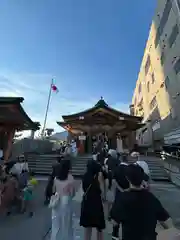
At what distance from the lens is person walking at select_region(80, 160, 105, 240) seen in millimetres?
3418

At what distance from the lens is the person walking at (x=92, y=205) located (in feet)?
11.2

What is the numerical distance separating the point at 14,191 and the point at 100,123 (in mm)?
15080

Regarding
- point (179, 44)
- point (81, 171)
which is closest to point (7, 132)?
point (81, 171)

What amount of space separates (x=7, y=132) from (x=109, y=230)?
42.4ft

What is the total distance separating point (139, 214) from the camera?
200cm

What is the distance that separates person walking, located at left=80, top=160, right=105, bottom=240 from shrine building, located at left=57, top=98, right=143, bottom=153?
15.9m

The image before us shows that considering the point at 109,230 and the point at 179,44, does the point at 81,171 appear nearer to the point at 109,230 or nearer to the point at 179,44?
the point at 109,230

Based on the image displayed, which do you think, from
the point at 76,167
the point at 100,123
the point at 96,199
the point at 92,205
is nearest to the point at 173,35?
the point at 100,123

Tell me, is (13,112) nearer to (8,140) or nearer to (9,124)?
(9,124)

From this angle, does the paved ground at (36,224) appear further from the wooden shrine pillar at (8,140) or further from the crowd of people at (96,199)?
the wooden shrine pillar at (8,140)

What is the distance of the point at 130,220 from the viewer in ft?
6.60

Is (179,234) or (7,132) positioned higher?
(7,132)

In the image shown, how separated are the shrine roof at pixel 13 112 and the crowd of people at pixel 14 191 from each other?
13.7ft

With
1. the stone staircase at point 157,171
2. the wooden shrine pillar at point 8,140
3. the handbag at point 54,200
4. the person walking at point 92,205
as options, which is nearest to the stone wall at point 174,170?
the stone staircase at point 157,171
